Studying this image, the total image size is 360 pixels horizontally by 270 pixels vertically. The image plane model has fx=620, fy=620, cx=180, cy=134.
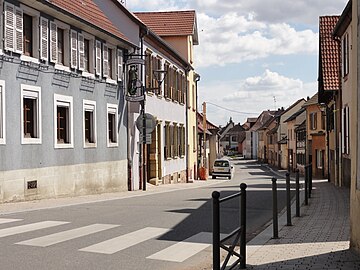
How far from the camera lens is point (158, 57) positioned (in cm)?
3591

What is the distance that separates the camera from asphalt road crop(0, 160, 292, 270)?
8.83 meters

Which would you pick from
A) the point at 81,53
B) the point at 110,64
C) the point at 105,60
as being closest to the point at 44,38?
the point at 81,53

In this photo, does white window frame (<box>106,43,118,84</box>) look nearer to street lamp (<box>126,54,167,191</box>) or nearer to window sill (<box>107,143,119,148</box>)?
street lamp (<box>126,54,167,191</box>)

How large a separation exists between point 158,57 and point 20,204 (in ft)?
65.4

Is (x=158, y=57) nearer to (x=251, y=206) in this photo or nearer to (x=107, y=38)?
(x=107, y=38)

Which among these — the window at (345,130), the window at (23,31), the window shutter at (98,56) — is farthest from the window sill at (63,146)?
the window at (345,130)

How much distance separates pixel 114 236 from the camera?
11266mm

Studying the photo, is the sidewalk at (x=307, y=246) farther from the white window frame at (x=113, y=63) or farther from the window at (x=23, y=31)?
the white window frame at (x=113, y=63)

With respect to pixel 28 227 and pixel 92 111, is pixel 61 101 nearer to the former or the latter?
pixel 92 111

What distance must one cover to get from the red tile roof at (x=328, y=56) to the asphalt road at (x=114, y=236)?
15.8 m

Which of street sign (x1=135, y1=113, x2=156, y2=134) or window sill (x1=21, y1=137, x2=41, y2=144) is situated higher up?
street sign (x1=135, y1=113, x2=156, y2=134)

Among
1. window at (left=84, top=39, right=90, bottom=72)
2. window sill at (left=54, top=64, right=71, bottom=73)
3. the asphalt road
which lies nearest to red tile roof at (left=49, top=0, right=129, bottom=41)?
window at (left=84, top=39, right=90, bottom=72)

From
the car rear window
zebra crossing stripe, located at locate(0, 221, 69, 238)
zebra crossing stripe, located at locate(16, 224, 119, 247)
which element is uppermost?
zebra crossing stripe, located at locate(0, 221, 69, 238)

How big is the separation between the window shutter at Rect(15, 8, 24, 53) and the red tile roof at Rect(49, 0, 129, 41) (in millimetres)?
2303
